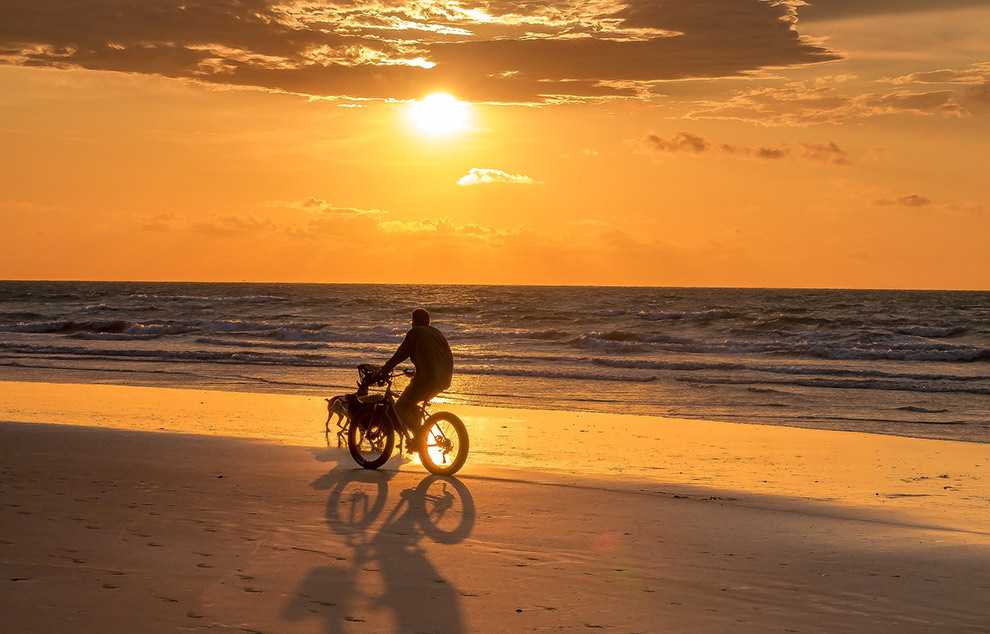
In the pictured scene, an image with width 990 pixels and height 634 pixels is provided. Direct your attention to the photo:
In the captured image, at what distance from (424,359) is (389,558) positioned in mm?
4061

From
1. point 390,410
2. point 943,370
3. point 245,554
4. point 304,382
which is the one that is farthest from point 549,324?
point 245,554

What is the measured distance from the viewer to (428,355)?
1113 centimetres

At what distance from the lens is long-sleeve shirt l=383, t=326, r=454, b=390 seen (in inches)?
438

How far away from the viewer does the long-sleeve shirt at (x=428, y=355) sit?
11117 mm

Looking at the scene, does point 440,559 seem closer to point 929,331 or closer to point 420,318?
point 420,318

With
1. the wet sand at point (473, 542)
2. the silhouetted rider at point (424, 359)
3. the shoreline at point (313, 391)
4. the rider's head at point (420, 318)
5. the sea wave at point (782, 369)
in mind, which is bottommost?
the sea wave at point (782, 369)

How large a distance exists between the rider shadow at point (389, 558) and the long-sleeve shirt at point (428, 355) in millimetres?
1164

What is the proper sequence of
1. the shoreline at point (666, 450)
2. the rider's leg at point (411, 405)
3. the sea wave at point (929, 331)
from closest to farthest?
the shoreline at point (666, 450) → the rider's leg at point (411, 405) → the sea wave at point (929, 331)

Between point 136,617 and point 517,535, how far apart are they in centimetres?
344

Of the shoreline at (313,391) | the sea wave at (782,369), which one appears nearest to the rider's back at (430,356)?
the shoreline at (313,391)

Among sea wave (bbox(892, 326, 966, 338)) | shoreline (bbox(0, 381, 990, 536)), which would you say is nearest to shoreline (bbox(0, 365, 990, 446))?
shoreline (bbox(0, 381, 990, 536))

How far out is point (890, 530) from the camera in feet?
29.2

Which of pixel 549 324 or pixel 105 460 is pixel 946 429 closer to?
pixel 105 460

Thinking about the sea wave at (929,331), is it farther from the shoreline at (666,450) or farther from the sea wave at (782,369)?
the shoreline at (666,450)
